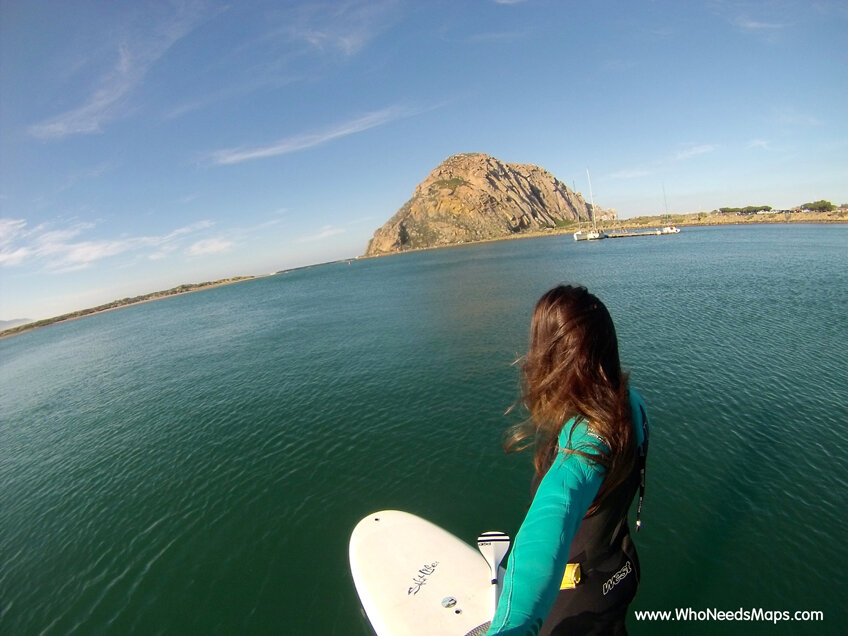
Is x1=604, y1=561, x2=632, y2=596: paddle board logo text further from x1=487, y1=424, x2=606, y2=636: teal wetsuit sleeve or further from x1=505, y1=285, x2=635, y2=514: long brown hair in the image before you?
x1=487, y1=424, x2=606, y2=636: teal wetsuit sleeve

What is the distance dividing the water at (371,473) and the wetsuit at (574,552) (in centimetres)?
956

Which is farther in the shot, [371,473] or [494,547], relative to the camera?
[371,473]

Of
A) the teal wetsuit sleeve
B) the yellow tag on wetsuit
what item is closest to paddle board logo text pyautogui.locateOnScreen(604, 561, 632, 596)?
the yellow tag on wetsuit

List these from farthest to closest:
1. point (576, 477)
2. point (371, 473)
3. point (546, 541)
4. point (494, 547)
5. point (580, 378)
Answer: point (371, 473), point (494, 547), point (580, 378), point (576, 477), point (546, 541)

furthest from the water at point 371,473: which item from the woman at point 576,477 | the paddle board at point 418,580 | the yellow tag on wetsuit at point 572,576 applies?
the yellow tag on wetsuit at point 572,576

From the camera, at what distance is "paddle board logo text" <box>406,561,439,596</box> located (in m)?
9.53

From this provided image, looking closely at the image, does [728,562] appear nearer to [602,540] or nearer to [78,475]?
[602,540]

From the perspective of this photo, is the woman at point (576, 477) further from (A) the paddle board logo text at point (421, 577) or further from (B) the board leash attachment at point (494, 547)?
(A) the paddle board logo text at point (421, 577)

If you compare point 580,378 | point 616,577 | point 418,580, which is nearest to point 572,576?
Result: point 616,577

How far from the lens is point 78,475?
21984 millimetres

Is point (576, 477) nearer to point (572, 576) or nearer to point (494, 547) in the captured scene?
point (572, 576)

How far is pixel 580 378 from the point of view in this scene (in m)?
2.82

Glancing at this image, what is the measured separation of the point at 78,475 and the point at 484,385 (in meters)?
26.3

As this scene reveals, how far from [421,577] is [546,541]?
31.1ft
